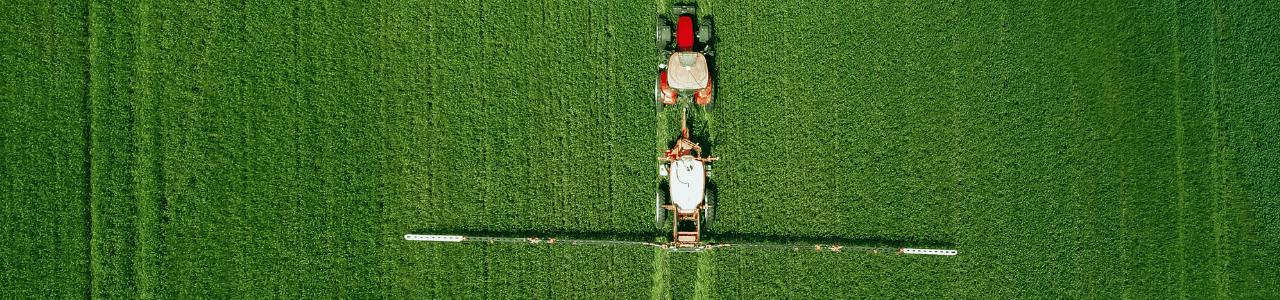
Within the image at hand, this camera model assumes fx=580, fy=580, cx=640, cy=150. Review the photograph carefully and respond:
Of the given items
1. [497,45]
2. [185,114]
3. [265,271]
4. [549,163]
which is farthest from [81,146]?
[549,163]

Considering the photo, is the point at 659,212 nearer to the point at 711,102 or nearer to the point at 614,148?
the point at 614,148

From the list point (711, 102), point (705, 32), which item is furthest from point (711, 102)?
point (705, 32)

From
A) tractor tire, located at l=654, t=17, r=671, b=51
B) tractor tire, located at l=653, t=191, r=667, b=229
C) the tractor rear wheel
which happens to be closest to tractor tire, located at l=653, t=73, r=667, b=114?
tractor tire, located at l=654, t=17, r=671, b=51

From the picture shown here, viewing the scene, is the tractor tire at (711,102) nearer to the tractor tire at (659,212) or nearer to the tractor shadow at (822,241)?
the tractor tire at (659,212)

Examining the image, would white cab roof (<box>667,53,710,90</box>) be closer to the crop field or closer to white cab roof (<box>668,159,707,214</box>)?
the crop field

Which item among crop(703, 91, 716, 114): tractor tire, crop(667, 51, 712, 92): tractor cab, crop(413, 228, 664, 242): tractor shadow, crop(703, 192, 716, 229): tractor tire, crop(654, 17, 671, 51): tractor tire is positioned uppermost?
crop(654, 17, 671, 51): tractor tire
